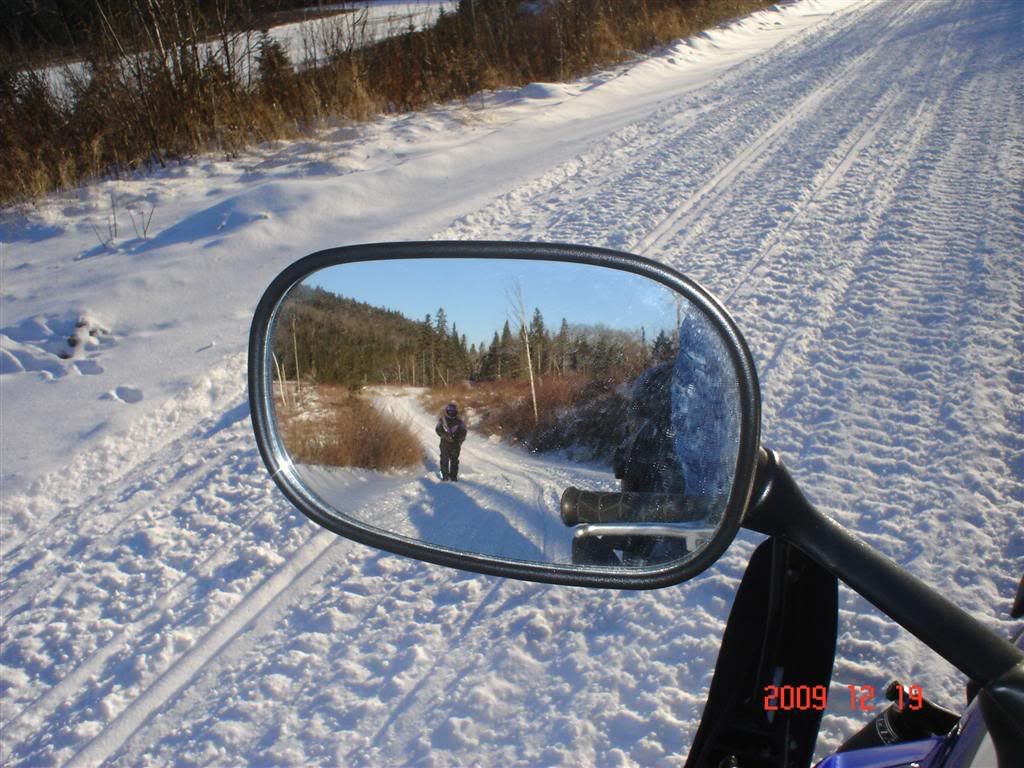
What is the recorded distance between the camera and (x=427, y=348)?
1.76 metres

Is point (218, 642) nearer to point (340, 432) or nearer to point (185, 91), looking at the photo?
point (340, 432)

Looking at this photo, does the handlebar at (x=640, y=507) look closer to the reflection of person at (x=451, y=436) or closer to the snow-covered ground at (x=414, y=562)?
the reflection of person at (x=451, y=436)

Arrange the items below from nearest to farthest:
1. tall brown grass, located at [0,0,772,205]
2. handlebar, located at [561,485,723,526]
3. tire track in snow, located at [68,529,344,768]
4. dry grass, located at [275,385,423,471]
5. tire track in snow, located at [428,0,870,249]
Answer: handlebar, located at [561,485,723,526], dry grass, located at [275,385,423,471], tire track in snow, located at [68,529,344,768], tire track in snow, located at [428,0,870,249], tall brown grass, located at [0,0,772,205]

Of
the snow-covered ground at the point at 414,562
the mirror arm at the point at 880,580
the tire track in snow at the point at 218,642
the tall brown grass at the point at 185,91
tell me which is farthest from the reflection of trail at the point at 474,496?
the tall brown grass at the point at 185,91

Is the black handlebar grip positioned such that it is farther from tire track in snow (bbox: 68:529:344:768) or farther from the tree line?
tire track in snow (bbox: 68:529:344:768)

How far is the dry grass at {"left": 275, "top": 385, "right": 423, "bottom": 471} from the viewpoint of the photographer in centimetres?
194

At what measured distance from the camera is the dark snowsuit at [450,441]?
64.0 inches

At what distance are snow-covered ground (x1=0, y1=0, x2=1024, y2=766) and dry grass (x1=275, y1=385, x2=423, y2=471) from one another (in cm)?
95

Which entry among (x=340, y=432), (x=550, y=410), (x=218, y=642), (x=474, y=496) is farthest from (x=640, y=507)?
(x=218, y=642)

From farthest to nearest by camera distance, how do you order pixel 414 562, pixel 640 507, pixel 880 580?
pixel 414 562 → pixel 640 507 → pixel 880 580

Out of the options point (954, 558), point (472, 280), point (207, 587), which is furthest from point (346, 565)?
point (954, 558)

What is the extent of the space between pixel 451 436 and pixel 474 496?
14 cm

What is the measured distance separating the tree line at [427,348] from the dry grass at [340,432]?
65 mm

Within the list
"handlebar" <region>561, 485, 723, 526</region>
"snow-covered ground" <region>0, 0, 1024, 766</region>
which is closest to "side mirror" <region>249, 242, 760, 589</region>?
"handlebar" <region>561, 485, 723, 526</region>
